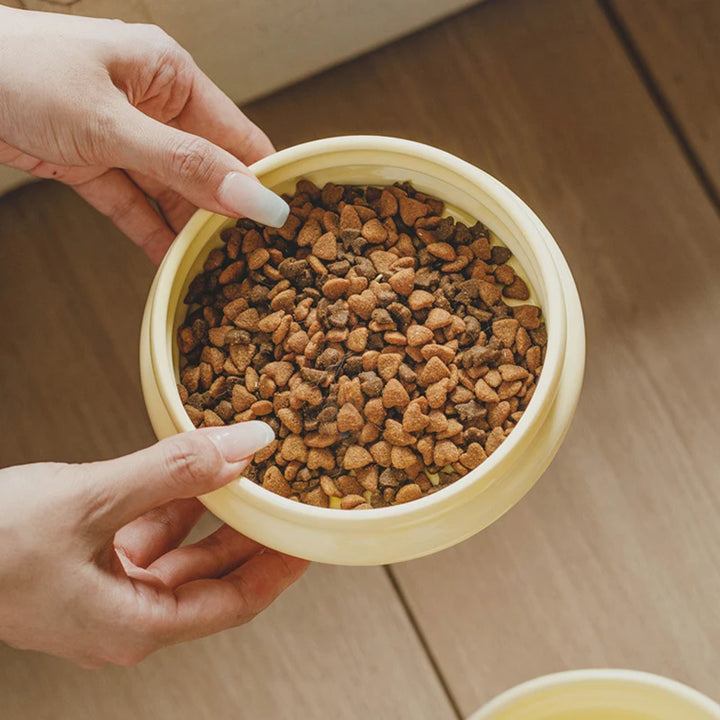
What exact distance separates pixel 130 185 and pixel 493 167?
10.9 inches

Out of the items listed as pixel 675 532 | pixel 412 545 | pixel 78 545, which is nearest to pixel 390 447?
pixel 412 545

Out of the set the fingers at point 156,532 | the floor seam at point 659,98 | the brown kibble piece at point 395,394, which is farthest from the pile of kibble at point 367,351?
the floor seam at point 659,98

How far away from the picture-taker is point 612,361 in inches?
27.4

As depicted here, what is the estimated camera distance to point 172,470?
477mm

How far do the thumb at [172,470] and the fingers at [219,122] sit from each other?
8.6 inches

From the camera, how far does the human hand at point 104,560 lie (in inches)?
19.1

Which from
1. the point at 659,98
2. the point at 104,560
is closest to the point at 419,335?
the point at 104,560

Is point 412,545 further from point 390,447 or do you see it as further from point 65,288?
point 65,288

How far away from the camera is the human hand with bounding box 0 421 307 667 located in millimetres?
484

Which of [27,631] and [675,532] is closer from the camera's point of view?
[27,631]

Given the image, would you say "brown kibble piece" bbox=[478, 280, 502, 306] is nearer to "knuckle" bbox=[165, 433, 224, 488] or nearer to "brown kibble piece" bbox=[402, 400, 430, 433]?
"brown kibble piece" bbox=[402, 400, 430, 433]

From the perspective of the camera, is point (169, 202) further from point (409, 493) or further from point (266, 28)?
point (409, 493)

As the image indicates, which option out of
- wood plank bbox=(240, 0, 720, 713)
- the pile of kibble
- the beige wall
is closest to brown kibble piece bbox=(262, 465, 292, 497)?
the pile of kibble

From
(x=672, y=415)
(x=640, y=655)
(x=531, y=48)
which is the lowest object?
(x=640, y=655)
